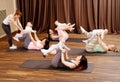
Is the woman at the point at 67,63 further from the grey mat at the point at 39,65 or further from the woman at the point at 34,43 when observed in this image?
the woman at the point at 34,43

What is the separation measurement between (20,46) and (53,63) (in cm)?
186

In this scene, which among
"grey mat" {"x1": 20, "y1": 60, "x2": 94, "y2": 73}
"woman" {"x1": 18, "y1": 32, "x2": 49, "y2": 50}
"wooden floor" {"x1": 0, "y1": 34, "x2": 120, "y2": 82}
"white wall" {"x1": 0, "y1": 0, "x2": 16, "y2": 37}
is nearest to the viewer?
"wooden floor" {"x1": 0, "y1": 34, "x2": 120, "y2": 82}

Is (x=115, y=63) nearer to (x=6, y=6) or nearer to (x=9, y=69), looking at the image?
(x=9, y=69)

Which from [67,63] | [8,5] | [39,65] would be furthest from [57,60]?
[8,5]

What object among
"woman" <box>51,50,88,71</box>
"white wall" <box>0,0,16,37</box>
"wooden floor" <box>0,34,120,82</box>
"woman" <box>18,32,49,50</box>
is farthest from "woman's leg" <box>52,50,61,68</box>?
"white wall" <box>0,0,16,37</box>

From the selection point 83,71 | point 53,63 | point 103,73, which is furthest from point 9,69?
point 103,73

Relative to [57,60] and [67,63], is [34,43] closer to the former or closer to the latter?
[57,60]

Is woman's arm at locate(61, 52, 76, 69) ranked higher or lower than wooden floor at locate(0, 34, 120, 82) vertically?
higher

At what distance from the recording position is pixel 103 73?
392 centimetres

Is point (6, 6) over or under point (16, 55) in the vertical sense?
over

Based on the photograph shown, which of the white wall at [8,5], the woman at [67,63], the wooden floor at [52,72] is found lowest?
the wooden floor at [52,72]

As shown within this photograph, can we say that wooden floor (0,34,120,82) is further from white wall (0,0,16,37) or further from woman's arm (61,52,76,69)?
white wall (0,0,16,37)

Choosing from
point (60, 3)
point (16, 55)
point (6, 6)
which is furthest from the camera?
point (60, 3)

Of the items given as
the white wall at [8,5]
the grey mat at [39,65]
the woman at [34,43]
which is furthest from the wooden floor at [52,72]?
the white wall at [8,5]
